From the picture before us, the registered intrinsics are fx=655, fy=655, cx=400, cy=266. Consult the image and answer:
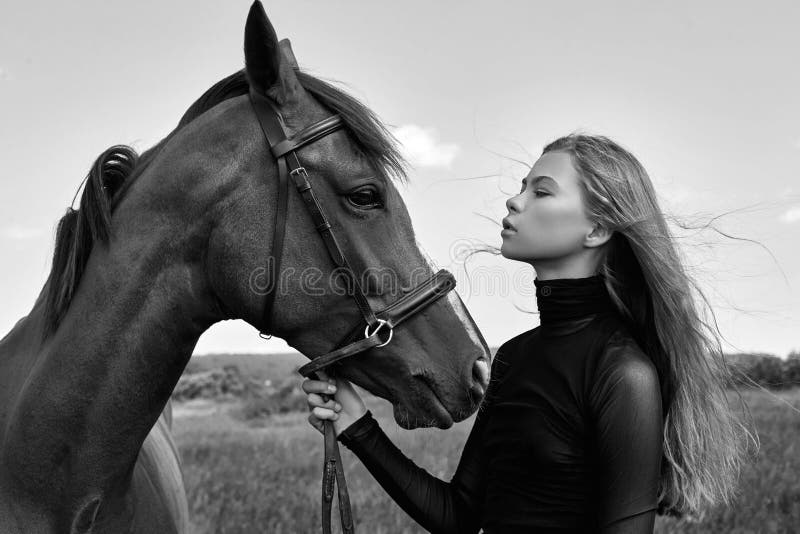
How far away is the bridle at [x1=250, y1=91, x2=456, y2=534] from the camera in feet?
7.20

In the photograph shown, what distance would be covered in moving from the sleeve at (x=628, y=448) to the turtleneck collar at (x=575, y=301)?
0.86 feet

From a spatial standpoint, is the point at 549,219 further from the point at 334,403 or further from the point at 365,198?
the point at 334,403

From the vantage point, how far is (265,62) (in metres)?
2.22

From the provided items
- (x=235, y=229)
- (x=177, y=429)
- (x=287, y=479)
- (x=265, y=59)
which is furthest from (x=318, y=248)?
(x=177, y=429)

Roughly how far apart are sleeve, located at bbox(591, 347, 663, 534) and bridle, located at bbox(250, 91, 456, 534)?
0.68m

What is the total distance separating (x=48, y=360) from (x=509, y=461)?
158 centimetres

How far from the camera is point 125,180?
7.87 feet

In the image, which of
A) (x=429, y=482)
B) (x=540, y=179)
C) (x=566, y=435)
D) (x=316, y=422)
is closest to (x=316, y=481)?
(x=429, y=482)

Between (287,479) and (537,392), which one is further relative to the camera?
(287,479)

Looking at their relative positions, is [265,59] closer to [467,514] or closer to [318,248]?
[318,248]

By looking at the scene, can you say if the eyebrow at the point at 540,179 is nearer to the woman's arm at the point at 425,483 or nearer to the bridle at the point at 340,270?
the bridle at the point at 340,270

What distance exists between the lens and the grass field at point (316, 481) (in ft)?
19.6

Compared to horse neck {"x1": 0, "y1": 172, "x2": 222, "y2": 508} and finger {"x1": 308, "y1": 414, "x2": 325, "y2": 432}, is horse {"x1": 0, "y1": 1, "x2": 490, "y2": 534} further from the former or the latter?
finger {"x1": 308, "y1": 414, "x2": 325, "y2": 432}

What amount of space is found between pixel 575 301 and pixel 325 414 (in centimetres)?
93
